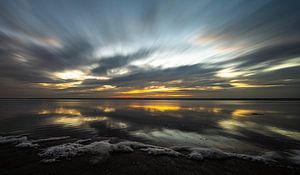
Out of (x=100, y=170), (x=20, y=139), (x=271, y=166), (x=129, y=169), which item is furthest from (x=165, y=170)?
(x=20, y=139)

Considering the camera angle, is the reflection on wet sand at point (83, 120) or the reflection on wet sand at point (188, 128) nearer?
the reflection on wet sand at point (188, 128)

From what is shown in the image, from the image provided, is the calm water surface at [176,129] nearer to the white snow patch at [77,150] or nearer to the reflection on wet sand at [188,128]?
the reflection on wet sand at [188,128]

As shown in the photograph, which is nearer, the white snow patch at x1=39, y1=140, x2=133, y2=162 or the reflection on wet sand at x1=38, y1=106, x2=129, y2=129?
the white snow patch at x1=39, y1=140, x2=133, y2=162

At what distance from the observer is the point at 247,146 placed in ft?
36.7

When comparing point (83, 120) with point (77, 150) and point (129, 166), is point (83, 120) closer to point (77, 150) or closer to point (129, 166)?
point (77, 150)

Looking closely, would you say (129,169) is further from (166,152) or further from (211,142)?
(211,142)

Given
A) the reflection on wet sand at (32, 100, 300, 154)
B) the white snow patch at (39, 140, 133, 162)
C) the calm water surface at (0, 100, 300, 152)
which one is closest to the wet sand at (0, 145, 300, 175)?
the white snow patch at (39, 140, 133, 162)

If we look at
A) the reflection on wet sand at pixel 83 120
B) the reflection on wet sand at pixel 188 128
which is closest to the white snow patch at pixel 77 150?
the reflection on wet sand at pixel 188 128

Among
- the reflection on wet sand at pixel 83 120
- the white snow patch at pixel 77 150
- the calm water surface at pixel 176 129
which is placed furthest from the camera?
the reflection on wet sand at pixel 83 120

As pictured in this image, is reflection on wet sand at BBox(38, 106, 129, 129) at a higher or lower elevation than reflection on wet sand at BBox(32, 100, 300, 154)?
higher

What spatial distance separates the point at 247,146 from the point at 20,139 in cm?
2001

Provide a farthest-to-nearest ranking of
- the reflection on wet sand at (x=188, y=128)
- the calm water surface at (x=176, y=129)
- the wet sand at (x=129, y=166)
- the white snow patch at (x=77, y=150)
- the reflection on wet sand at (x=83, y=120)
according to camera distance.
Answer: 1. the reflection on wet sand at (x=83, y=120)
2. the reflection on wet sand at (x=188, y=128)
3. the calm water surface at (x=176, y=129)
4. the white snow patch at (x=77, y=150)
5. the wet sand at (x=129, y=166)

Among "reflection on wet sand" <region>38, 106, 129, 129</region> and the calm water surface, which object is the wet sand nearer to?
the calm water surface

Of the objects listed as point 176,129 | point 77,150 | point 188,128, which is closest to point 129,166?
point 77,150
